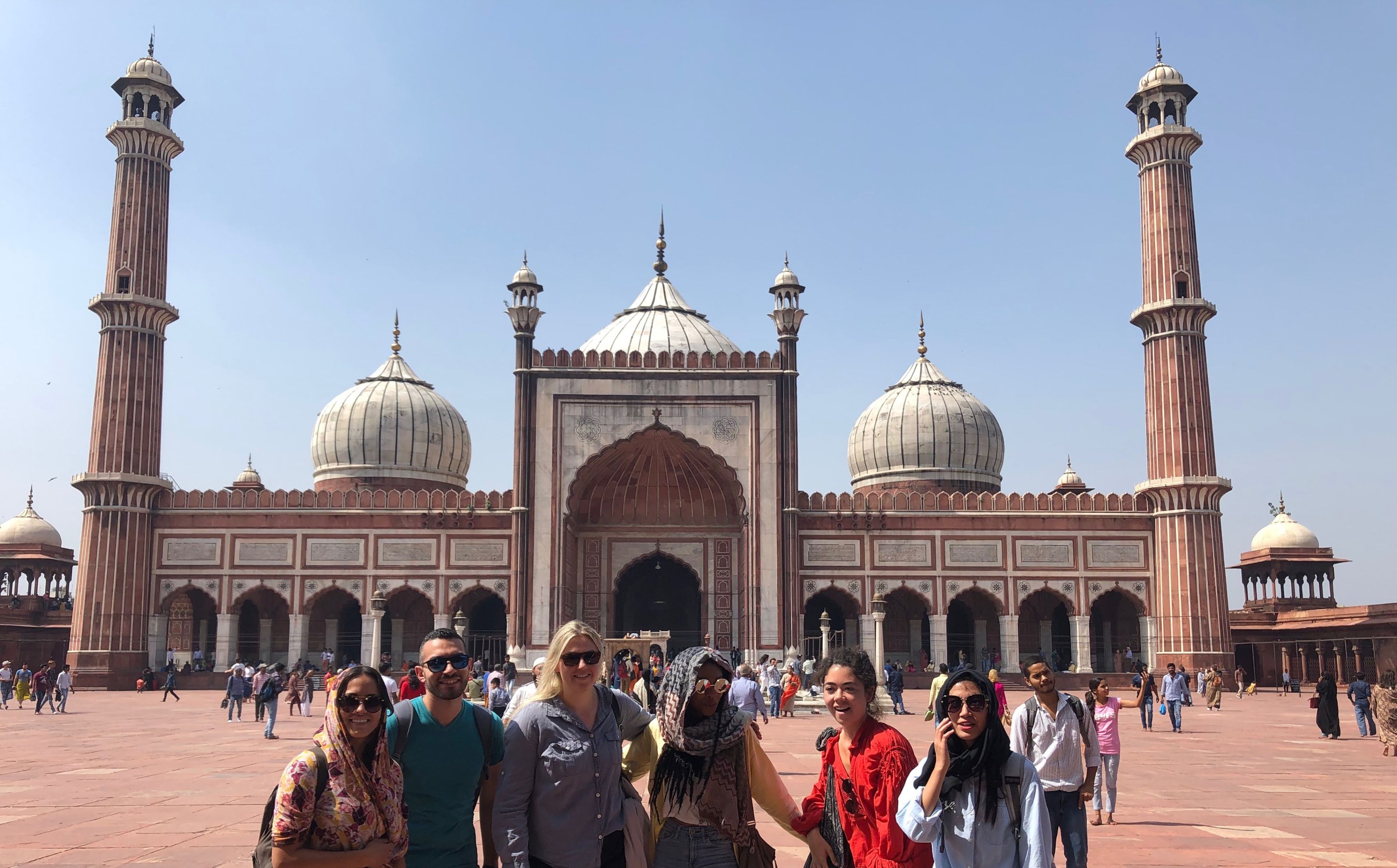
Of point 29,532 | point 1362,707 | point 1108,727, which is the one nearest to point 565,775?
point 1108,727

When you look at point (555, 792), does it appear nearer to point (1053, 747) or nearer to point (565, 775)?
point (565, 775)

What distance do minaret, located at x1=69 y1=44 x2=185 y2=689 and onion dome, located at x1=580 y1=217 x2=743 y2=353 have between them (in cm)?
1009

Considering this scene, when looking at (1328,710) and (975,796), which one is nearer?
(975,796)

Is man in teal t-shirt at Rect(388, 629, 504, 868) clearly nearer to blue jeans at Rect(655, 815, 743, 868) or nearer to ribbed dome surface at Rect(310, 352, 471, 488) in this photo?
blue jeans at Rect(655, 815, 743, 868)

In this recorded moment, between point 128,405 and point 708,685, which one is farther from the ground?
point 128,405

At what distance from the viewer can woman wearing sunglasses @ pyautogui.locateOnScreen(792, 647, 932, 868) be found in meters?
3.57

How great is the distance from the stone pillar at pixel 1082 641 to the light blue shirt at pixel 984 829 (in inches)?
1009

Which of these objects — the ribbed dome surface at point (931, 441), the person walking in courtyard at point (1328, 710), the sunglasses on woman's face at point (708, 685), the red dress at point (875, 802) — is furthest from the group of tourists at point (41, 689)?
the ribbed dome surface at point (931, 441)

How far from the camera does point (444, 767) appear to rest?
12.1 feet

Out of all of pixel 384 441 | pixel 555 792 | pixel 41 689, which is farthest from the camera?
pixel 384 441

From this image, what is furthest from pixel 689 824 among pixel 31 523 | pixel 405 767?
pixel 31 523

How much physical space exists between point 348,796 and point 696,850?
1046mm

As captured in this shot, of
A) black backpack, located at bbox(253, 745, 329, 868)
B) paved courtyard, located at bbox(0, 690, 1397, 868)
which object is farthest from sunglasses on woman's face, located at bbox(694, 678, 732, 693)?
paved courtyard, located at bbox(0, 690, 1397, 868)

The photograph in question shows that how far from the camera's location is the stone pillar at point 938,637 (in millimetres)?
27547
